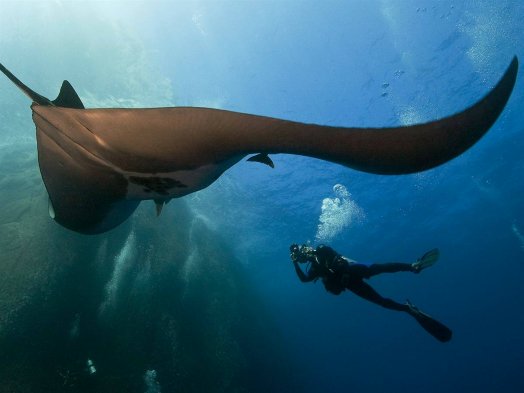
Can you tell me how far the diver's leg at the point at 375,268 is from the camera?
718cm

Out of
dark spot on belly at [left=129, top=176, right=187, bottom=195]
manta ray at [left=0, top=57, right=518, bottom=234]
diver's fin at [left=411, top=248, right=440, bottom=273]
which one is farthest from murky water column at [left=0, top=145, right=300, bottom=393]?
diver's fin at [left=411, top=248, right=440, bottom=273]

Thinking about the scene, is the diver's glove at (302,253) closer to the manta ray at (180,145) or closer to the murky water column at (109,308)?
the manta ray at (180,145)

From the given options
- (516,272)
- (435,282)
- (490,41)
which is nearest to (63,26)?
(490,41)

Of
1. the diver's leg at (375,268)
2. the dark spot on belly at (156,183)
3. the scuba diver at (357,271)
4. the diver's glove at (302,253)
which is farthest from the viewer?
the diver's glove at (302,253)

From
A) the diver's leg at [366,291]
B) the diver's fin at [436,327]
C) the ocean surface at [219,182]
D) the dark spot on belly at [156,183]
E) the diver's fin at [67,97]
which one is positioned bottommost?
the diver's fin at [436,327]

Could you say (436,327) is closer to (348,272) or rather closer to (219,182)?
(348,272)

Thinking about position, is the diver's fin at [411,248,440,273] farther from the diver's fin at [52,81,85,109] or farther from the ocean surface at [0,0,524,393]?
the ocean surface at [0,0,524,393]

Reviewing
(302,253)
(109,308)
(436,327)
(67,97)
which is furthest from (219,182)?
(67,97)

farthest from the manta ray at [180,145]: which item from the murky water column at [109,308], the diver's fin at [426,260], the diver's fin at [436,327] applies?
the murky water column at [109,308]

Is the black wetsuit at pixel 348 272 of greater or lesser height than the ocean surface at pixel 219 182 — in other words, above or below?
below

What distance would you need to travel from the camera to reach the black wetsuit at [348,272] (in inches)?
286

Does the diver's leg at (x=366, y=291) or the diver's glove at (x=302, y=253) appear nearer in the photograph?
the diver's leg at (x=366, y=291)

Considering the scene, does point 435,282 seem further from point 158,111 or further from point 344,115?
point 158,111

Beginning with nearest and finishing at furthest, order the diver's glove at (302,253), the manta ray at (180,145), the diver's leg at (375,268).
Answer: the manta ray at (180,145) < the diver's leg at (375,268) < the diver's glove at (302,253)
